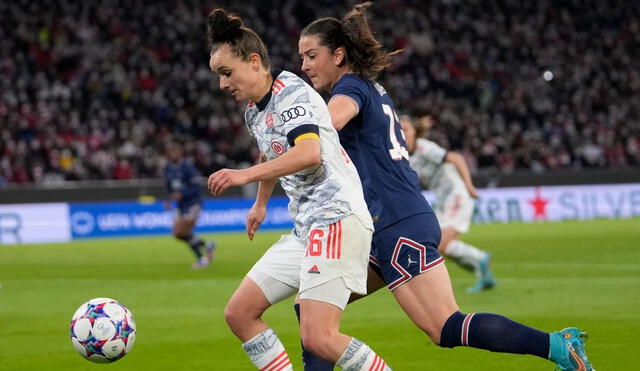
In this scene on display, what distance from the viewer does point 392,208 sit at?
5.91 metres

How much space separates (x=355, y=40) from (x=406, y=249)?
1.20m

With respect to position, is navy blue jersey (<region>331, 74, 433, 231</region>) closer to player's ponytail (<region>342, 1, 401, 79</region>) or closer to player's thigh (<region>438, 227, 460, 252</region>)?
player's ponytail (<region>342, 1, 401, 79</region>)

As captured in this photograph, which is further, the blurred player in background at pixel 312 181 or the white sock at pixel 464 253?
the white sock at pixel 464 253

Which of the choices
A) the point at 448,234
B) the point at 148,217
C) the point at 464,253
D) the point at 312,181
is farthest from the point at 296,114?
the point at 148,217

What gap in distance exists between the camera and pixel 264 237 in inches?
944

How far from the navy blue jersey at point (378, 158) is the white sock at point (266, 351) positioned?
0.86 meters

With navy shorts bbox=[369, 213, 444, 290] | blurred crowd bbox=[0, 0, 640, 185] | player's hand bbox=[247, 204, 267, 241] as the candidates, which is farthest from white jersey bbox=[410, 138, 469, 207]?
blurred crowd bbox=[0, 0, 640, 185]

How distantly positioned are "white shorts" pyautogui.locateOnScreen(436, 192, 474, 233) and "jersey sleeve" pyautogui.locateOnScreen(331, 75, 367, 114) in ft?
25.7

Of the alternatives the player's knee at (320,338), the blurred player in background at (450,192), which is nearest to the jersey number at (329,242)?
the player's knee at (320,338)

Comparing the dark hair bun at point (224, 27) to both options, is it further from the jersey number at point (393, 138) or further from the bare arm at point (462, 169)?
the bare arm at point (462, 169)

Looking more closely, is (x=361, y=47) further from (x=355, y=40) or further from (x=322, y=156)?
(x=322, y=156)

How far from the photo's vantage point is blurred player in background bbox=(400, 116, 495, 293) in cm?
1283

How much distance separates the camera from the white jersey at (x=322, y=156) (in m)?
5.39

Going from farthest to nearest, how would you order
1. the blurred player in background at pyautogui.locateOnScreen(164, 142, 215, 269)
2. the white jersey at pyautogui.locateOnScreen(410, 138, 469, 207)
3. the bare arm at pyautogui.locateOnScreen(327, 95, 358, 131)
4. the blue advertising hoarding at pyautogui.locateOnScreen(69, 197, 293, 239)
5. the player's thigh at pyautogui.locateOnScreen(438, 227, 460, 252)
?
the blue advertising hoarding at pyautogui.locateOnScreen(69, 197, 293, 239)
the blurred player in background at pyautogui.locateOnScreen(164, 142, 215, 269)
the white jersey at pyautogui.locateOnScreen(410, 138, 469, 207)
the player's thigh at pyautogui.locateOnScreen(438, 227, 460, 252)
the bare arm at pyautogui.locateOnScreen(327, 95, 358, 131)
